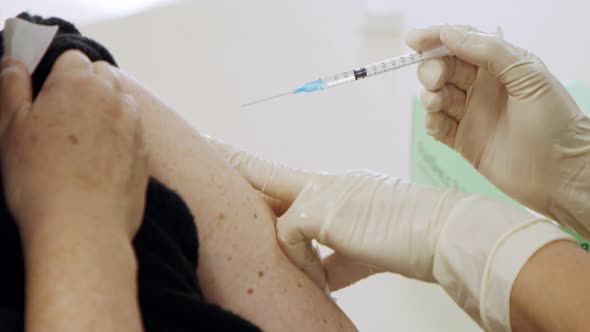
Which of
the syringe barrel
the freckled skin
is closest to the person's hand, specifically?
the freckled skin

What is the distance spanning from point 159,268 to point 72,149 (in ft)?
0.61

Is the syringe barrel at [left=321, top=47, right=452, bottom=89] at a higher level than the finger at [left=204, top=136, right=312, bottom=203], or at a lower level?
higher

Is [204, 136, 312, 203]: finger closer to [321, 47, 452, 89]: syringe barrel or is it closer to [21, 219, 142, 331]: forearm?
[321, 47, 452, 89]: syringe barrel

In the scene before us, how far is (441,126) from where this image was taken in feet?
3.95

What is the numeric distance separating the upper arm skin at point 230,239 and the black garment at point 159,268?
8 cm

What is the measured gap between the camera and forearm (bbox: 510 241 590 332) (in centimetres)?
67

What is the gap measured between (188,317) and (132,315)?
4.3 inches

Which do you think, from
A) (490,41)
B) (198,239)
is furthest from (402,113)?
(198,239)

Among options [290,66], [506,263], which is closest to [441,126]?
[506,263]

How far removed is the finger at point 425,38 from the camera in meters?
1.10

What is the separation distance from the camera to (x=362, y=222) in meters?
0.92

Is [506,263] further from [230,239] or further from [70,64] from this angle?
[70,64]

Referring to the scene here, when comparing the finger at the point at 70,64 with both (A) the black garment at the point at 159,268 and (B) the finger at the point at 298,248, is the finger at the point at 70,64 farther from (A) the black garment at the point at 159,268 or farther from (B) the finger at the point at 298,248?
(B) the finger at the point at 298,248

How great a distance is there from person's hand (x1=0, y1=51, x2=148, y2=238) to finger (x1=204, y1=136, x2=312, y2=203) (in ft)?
1.20
